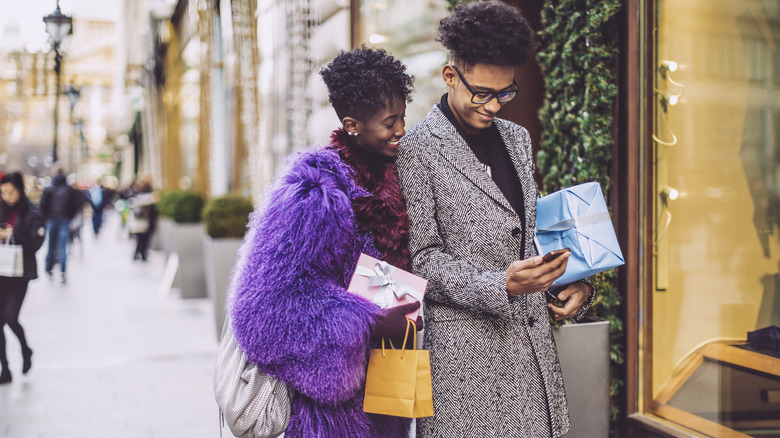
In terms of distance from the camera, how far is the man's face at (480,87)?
2262mm

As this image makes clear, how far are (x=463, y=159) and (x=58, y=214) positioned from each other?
13.6 m

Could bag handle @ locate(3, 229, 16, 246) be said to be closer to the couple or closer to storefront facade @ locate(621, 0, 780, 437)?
the couple

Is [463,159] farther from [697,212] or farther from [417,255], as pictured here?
[697,212]

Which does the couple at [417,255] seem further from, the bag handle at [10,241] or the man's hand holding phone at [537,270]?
the bag handle at [10,241]

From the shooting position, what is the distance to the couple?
6.82ft

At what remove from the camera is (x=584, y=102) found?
159 inches

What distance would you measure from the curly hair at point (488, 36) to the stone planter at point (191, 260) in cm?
872

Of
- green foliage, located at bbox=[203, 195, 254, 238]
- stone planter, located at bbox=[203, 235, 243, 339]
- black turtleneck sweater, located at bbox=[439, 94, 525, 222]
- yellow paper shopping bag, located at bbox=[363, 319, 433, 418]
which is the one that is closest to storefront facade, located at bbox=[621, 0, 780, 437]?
black turtleneck sweater, located at bbox=[439, 94, 525, 222]

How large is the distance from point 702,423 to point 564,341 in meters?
1.01

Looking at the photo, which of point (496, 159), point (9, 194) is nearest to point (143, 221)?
point (9, 194)

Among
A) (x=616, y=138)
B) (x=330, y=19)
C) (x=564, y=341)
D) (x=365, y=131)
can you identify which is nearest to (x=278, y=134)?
(x=330, y=19)

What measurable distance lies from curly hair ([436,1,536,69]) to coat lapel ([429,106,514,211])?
22 cm

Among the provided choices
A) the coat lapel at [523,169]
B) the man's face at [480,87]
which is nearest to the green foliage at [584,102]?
the coat lapel at [523,169]

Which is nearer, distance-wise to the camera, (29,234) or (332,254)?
(332,254)
